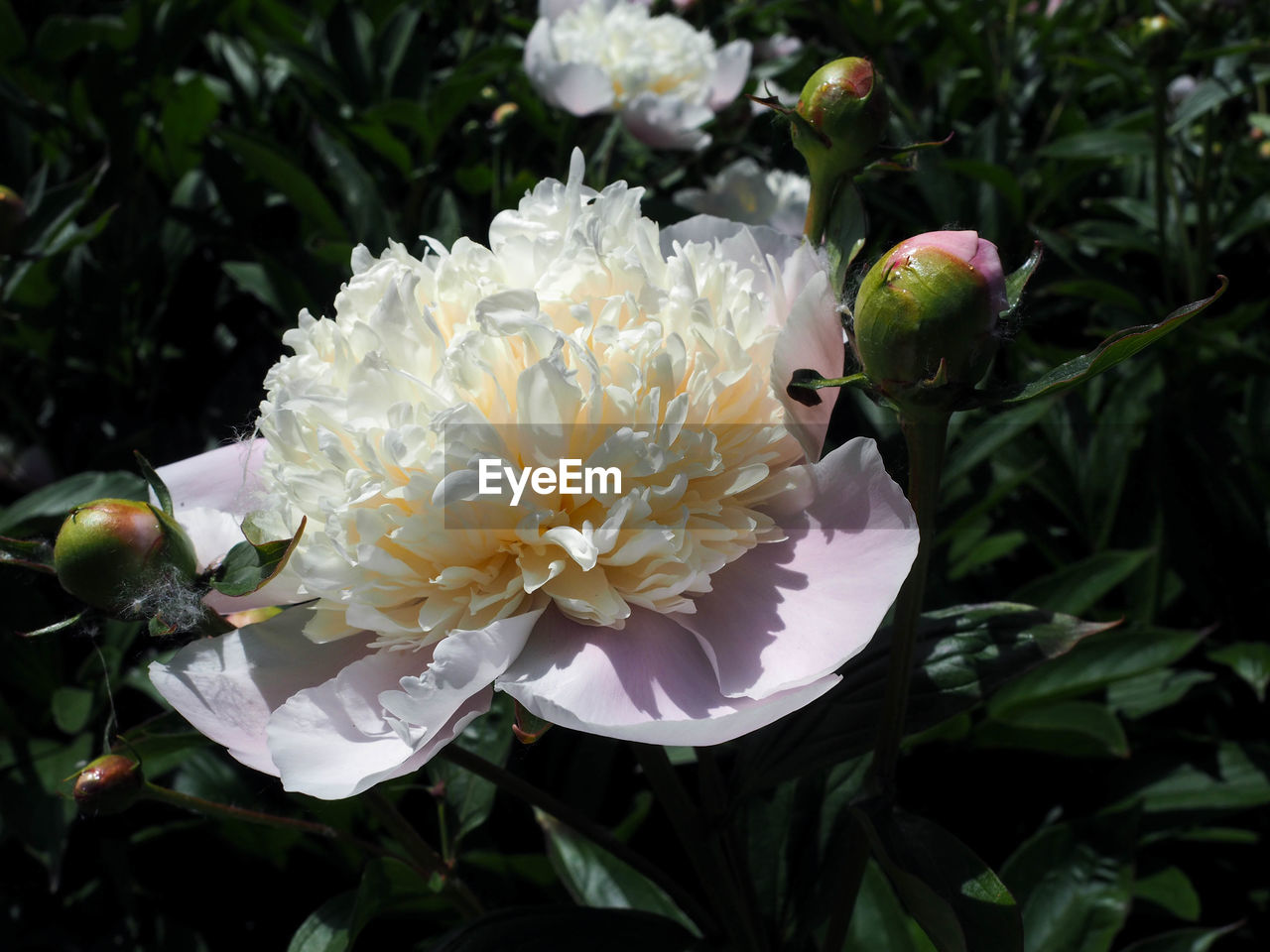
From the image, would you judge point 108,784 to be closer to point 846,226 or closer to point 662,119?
point 846,226

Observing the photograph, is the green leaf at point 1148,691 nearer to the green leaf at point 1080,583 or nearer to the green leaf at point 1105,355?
the green leaf at point 1080,583

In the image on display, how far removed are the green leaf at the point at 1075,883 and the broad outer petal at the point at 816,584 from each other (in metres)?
0.64

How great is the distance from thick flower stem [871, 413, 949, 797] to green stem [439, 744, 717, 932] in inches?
7.4

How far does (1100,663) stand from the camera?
1.15 m

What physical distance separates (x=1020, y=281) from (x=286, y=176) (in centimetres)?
105

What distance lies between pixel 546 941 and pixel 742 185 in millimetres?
1191

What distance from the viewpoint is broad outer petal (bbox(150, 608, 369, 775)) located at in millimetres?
548

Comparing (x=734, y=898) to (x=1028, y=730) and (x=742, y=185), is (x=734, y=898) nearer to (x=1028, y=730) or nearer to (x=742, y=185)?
(x=1028, y=730)

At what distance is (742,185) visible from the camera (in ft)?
5.18

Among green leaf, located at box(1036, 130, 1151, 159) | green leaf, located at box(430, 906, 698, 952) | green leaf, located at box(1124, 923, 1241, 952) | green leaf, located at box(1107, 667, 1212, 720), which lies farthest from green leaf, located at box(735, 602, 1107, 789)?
green leaf, located at box(1036, 130, 1151, 159)

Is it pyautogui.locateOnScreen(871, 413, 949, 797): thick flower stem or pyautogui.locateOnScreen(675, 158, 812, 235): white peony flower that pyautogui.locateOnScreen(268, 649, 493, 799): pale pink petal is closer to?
pyautogui.locateOnScreen(871, 413, 949, 797): thick flower stem

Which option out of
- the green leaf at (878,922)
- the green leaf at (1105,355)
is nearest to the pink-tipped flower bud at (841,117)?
the green leaf at (1105,355)

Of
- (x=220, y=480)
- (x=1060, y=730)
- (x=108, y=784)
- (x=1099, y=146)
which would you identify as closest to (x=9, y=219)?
(x=220, y=480)

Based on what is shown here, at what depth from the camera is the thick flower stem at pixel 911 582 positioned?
56 centimetres
